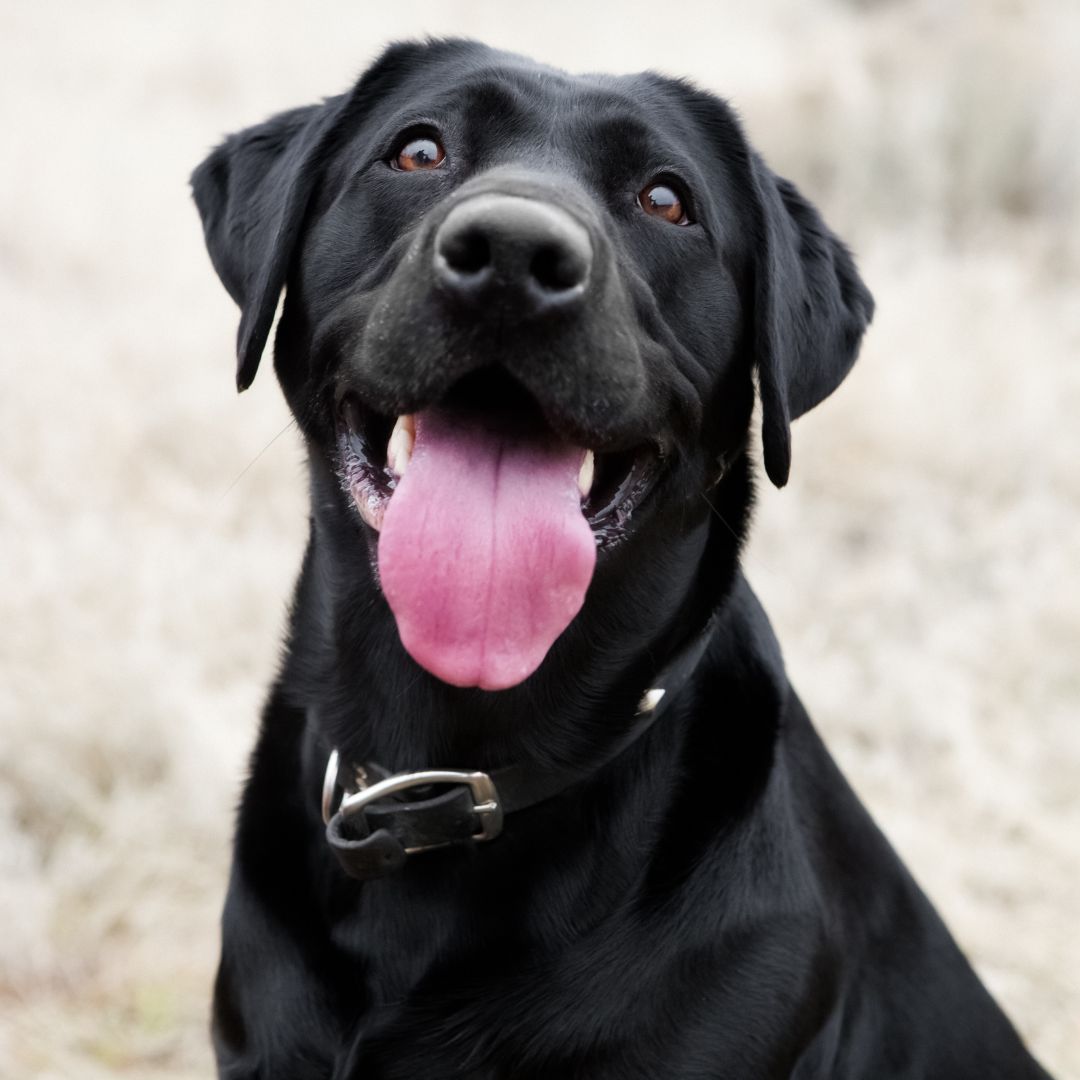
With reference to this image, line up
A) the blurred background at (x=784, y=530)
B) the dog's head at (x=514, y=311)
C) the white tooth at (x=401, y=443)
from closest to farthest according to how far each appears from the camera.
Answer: the dog's head at (x=514, y=311) → the white tooth at (x=401, y=443) → the blurred background at (x=784, y=530)

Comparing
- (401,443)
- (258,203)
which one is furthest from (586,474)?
(258,203)

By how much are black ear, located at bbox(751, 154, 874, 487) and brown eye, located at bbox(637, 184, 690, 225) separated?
0.17 m

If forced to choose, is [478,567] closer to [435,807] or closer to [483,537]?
[483,537]

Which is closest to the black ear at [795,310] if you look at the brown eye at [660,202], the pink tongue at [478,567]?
the brown eye at [660,202]

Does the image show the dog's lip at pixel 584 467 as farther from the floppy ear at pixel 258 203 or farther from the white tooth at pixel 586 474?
the floppy ear at pixel 258 203

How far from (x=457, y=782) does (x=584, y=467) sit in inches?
20.9

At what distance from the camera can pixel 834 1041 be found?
7.23 ft

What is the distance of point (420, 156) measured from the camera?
222 cm

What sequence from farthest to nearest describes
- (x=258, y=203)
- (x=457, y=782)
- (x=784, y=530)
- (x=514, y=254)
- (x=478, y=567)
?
(x=784, y=530), (x=258, y=203), (x=457, y=782), (x=478, y=567), (x=514, y=254)

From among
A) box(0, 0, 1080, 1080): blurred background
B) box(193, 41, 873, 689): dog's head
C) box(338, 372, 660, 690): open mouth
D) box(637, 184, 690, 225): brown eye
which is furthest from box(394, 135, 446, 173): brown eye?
box(0, 0, 1080, 1080): blurred background

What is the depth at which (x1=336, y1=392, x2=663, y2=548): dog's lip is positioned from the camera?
208cm

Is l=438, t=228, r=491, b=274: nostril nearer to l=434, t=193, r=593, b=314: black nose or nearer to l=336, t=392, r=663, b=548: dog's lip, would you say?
l=434, t=193, r=593, b=314: black nose

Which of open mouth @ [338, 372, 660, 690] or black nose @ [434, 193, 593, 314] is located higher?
black nose @ [434, 193, 593, 314]

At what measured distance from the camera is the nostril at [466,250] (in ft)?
5.82
